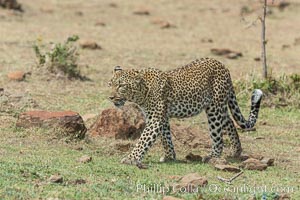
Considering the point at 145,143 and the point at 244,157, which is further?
the point at 244,157

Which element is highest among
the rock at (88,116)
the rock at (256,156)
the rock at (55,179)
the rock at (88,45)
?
the rock at (55,179)

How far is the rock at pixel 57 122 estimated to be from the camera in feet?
44.3

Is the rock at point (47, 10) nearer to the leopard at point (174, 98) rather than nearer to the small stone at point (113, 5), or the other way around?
the small stone at point (113, 5)

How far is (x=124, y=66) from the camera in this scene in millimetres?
20781

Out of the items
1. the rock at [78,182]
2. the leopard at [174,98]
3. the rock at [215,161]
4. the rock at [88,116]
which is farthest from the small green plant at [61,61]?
the rock at [78,182]

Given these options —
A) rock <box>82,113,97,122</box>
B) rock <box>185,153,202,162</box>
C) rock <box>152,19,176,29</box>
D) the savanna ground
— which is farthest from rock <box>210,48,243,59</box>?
rock <box>185,153,202,162</box>

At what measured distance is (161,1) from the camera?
33.8 meters

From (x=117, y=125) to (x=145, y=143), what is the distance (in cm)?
179

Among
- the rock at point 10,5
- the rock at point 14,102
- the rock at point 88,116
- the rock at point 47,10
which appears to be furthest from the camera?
the rock at point 47,10

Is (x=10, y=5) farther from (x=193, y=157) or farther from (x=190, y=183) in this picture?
(x=190, y=183)

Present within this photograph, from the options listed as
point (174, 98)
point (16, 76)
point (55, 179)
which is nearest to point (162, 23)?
point (16, 76)

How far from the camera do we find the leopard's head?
1257 cm

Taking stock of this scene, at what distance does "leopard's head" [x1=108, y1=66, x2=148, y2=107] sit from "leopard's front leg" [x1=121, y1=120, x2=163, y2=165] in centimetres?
42

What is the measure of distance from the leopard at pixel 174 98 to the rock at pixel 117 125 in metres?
1.15
